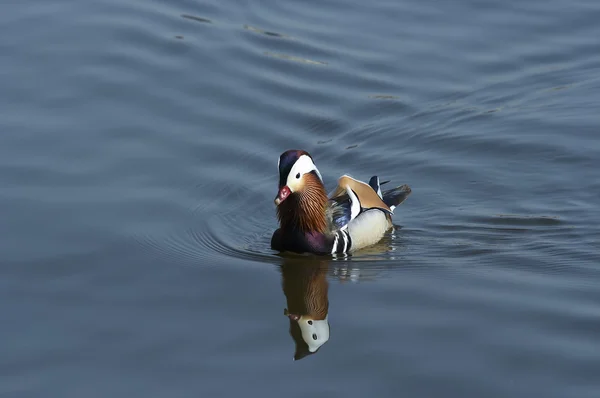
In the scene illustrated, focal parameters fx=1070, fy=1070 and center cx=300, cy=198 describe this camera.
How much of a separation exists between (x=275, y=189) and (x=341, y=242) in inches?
69.0

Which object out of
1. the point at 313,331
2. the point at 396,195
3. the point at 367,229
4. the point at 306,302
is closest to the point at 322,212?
the point at 367,229

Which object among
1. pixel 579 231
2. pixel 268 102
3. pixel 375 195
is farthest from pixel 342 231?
pixel 268 102

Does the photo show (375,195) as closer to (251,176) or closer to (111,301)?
(251,176)

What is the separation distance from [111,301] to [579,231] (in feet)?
17.3

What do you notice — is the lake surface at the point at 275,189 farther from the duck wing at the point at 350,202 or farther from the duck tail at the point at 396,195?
the duck wing at the point at 350,202

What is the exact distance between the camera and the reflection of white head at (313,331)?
931 centimetres

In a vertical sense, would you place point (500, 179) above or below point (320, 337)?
above

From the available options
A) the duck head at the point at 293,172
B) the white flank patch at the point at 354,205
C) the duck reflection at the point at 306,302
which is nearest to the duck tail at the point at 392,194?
the white flank patch at the point at 354,205

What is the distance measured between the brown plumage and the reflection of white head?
7.02 feet

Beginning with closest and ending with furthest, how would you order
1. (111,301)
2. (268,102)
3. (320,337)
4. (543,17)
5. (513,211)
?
(320,337)
(111,301)
(513,211)
(268,102)
(543,17)

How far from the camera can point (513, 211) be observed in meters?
12.8

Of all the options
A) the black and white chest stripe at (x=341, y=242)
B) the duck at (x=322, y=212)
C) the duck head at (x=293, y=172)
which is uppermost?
the duck head at (x=293, y=172)

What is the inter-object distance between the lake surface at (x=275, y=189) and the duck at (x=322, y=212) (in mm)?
250

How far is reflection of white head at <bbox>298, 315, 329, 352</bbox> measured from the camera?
30.6 ft
